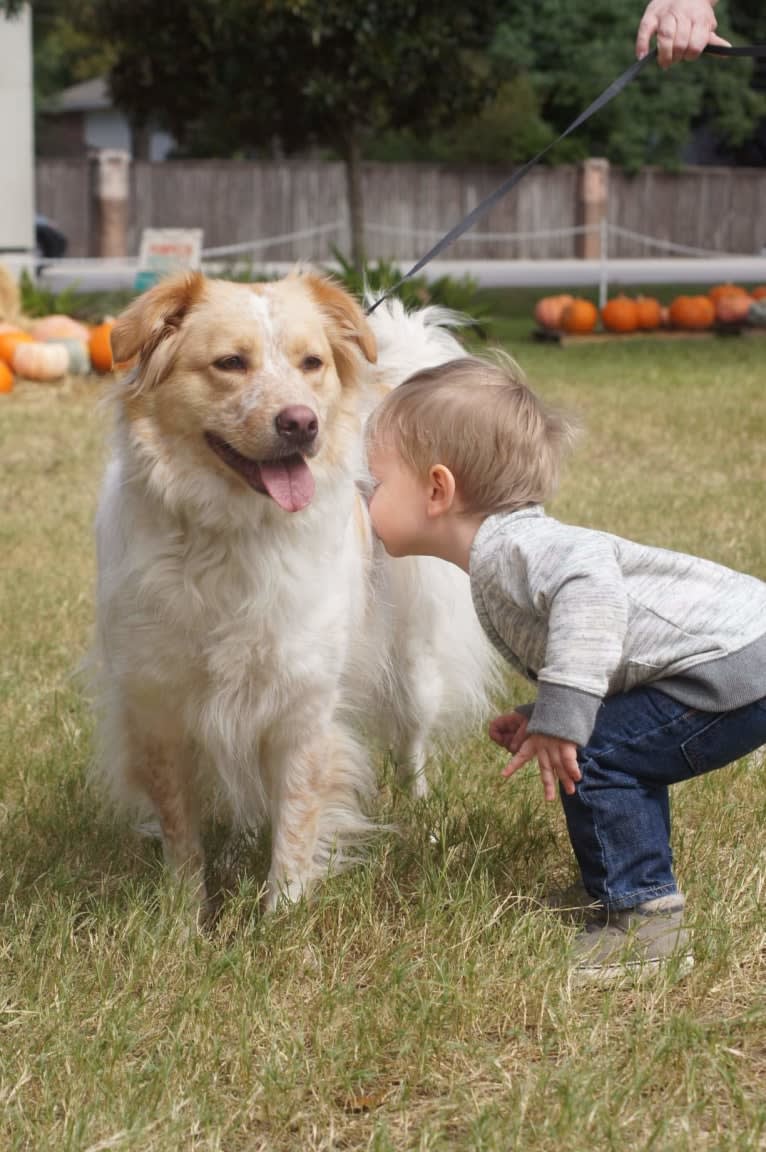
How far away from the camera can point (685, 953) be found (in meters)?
2.87

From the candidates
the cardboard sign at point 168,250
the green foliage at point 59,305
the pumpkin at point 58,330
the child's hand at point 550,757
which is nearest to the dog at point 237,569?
the child's hand at point 550,757

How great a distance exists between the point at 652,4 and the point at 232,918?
2492 mm

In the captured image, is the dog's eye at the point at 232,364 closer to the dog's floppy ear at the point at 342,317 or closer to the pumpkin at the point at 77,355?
the dog's floppy ear at the point at 342,317

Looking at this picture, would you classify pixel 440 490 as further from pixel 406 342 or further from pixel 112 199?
pixel 112 199

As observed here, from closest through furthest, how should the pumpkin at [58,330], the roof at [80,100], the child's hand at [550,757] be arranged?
the child's hand at [550,757], the pumpkin at [58,330], the roof at [80,100]

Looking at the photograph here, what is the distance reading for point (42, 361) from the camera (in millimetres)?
10477

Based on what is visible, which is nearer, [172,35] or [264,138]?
[172,35]

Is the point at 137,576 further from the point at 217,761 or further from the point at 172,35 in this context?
the point at 172,35

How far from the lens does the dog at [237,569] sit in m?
2.98

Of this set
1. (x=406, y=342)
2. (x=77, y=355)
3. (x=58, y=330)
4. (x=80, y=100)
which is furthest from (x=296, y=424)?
(x=80, y=100)

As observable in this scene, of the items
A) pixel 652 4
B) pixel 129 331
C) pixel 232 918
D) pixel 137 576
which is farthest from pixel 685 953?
pixel 652 4

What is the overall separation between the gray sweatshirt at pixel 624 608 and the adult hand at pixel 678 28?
135cm

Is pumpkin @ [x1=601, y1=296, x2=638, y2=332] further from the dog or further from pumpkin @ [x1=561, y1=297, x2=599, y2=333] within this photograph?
the dog

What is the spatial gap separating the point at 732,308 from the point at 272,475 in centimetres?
1200
